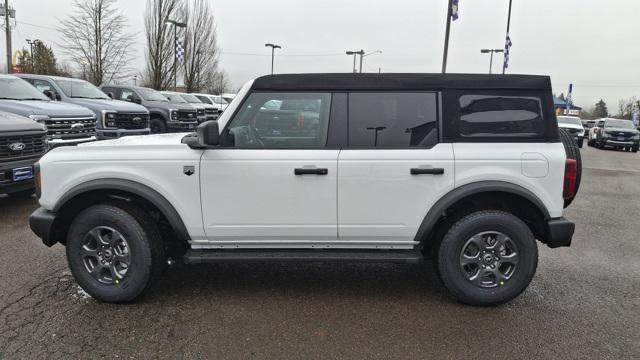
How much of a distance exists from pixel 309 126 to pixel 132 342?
1.97m

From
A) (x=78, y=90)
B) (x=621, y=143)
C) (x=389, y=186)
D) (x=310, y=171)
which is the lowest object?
→ (x=621, y=143)

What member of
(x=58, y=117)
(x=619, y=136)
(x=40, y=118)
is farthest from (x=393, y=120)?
(x=619, y=136)

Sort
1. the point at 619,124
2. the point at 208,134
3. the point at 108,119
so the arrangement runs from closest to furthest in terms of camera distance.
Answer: the point at 208,134 → the point at 108,119 → the point at 619,124

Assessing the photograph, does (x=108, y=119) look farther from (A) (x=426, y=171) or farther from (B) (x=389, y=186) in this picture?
(A) (x=426, y=171)

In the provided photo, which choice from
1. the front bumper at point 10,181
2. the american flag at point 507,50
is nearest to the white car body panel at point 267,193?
the front bumper at point 10,181

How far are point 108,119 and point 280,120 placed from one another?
9587mm

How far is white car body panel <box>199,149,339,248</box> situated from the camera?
3705mm

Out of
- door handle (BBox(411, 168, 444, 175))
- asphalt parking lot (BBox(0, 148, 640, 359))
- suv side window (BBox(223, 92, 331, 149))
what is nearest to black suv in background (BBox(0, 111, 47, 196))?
asphalt parking lot (BBox(0, 148, 640, 359))

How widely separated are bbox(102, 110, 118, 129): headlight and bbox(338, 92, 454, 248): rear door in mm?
9841

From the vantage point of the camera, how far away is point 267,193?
12.2 ft

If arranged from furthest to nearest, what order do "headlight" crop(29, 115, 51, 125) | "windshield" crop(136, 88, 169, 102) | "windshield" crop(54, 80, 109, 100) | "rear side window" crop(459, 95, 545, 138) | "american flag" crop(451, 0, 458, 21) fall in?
"american flag" crop(451, 0, 458, 21) < "windshield" crop(136, 88, 169, 102) < "windshield" crop(54, 80, 109, 100) < "headlight" crop(29, 115, 51, 125) < "rear side window" crop(459, 95, 545, 138)

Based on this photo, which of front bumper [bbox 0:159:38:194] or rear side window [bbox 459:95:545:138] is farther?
front bumper [bbox 0:159:38:194]

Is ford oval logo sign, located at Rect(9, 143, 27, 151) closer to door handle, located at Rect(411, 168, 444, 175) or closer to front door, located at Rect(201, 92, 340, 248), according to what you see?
front door, located at Rect(201, 92, 340, 248)

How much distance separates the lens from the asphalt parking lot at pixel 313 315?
10.5ft
